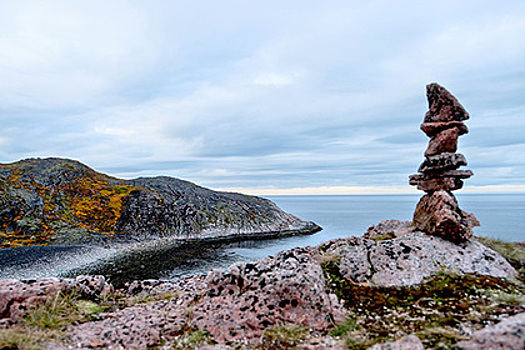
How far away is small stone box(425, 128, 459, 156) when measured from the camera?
1266 cm

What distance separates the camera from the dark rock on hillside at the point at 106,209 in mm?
40656

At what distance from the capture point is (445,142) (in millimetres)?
12734

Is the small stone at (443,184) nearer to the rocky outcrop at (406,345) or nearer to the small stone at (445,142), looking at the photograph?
the small stone at (445,142)

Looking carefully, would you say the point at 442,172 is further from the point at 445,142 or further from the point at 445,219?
the point at 445,219

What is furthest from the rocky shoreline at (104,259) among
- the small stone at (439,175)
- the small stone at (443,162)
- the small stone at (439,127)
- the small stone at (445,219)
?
the small stone at (439,127)

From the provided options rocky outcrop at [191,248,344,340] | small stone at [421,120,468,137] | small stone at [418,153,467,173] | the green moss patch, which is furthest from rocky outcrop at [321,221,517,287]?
small stone at [421,120,468,137]

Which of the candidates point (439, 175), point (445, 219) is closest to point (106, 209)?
point (439, 175)

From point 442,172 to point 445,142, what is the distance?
4.00 feet

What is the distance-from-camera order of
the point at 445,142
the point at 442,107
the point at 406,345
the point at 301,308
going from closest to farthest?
the point at 406,345
the point at 301,308
the point at 445,142
the point at 442,107

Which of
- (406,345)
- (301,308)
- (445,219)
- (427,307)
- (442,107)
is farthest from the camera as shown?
(442,107)

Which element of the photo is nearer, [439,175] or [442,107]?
[439,175]

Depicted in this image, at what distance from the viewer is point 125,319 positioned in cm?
757

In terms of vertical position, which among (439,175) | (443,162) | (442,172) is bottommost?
(439,175)

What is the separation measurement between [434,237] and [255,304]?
25.0 feet
